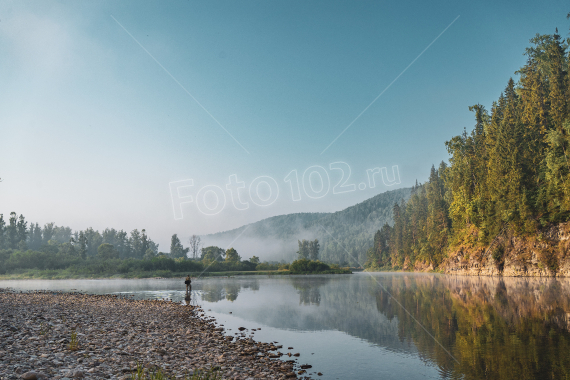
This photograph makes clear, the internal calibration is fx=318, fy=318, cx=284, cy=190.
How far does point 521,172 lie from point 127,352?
73.9 metres

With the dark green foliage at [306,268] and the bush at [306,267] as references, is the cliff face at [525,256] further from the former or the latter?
the bush at [306,267]

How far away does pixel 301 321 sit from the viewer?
71.5 feet

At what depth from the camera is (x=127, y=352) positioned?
11.8 metres

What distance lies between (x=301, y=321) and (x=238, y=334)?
5.84 m

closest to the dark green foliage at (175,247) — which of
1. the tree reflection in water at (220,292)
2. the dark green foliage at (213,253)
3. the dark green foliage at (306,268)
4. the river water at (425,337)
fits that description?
the dark green foliage at (213,253)

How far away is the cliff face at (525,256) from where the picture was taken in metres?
52.2

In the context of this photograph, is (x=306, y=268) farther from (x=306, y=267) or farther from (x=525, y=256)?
(x=525, y=256)

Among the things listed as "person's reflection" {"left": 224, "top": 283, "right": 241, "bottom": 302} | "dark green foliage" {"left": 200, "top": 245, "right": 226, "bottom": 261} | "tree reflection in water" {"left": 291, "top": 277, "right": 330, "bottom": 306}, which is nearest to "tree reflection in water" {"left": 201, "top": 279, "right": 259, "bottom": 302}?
"person's reflection" {"left": 224, "top": 283, "right": 241, "bottom": 302}

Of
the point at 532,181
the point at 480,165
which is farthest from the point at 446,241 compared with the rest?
the point at 532,181

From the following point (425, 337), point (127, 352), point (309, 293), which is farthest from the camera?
point (309, 293)

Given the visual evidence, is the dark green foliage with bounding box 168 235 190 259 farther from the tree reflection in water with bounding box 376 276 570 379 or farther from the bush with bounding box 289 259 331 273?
the tree reflection in water with bounding box 376 276 570 379

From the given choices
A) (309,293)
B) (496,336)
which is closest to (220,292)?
(309,293)

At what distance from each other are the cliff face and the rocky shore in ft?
192

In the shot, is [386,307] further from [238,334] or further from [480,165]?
[480,165]
